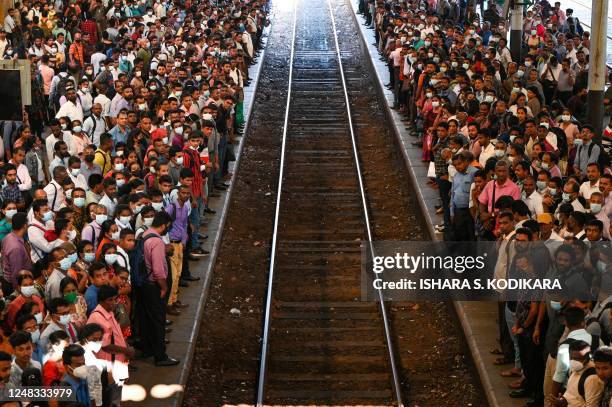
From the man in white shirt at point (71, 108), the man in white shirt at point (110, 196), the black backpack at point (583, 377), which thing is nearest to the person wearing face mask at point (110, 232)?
the man in white shirt at point (110, 196)

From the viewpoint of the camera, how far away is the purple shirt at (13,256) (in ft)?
42.9

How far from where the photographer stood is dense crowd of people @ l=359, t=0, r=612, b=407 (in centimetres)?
1079

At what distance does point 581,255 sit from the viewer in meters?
11.7

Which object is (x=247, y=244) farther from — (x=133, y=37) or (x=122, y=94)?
(x=133, y=37)

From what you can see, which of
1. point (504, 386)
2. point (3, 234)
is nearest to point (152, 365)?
point (3, 234)

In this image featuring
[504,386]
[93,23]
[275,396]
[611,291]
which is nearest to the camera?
[611,291]

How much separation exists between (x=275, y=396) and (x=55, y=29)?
1555 cm

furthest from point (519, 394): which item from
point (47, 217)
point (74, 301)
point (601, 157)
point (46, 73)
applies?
point (46, 73)

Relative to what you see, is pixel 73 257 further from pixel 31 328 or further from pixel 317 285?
pixel 317 285

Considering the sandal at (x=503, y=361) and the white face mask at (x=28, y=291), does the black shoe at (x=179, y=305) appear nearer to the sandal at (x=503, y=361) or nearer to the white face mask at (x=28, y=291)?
the white face mask at (x=28, y=291)

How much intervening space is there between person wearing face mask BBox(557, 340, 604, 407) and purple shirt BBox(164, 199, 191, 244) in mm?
6160

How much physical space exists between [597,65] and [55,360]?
1155cm

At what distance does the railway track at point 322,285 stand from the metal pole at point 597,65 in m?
3.93

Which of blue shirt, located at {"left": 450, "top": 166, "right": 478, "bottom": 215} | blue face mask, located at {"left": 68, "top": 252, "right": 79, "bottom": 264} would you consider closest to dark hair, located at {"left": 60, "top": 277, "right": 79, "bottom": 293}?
blue face mask, located at {"left": 68, "top": 252, "right": 79, "bottom": 264}
